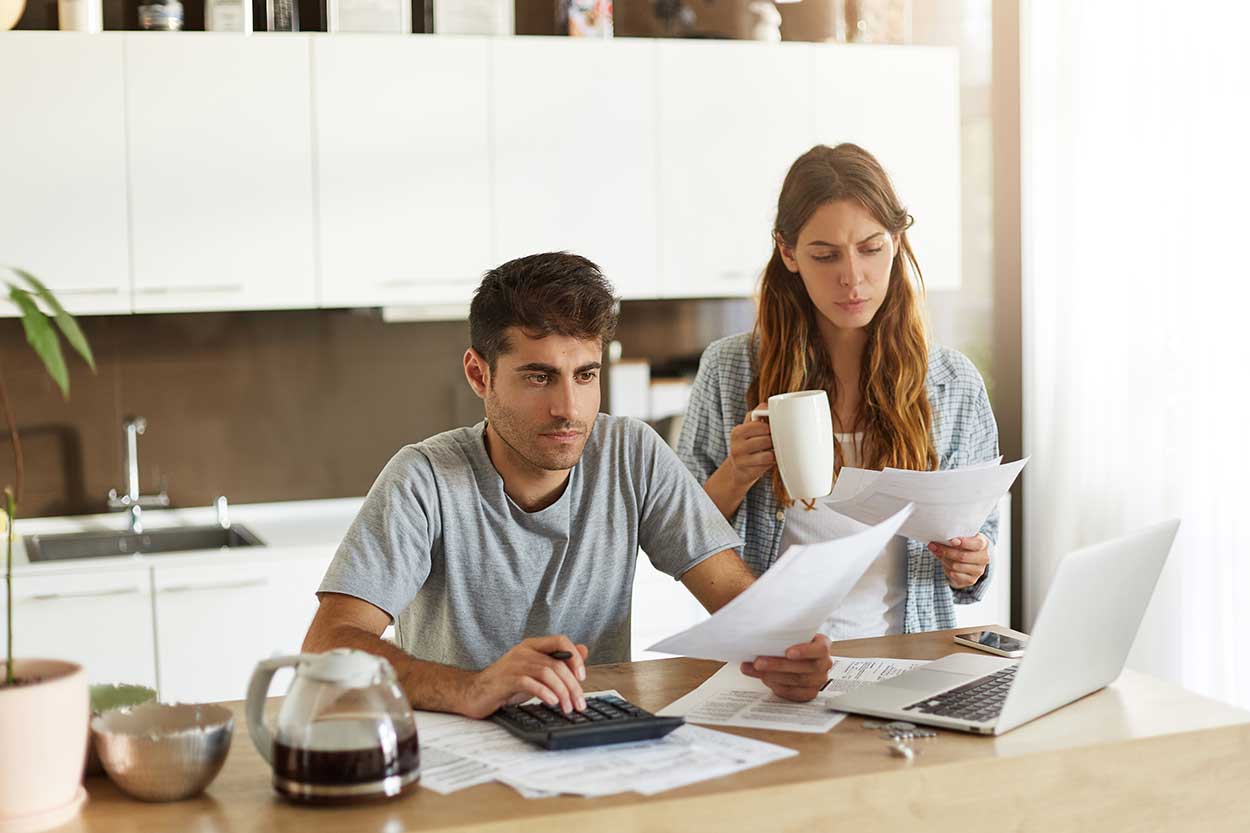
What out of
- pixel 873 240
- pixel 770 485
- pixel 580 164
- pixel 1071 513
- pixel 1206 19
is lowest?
pixel 1071 513

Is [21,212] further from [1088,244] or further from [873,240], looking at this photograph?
[1088,244]

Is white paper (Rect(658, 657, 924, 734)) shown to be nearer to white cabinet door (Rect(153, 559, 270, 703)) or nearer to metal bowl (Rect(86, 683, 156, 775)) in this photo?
metal bowl (Rect(86, 683, 156, 775))

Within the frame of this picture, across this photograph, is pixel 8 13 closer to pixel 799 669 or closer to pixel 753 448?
pixel 753 448

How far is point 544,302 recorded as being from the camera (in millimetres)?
1844

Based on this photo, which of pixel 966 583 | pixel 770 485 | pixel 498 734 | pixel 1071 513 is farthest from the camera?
pixel 1071 513

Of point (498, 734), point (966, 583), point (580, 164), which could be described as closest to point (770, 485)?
A: point (966, 583)

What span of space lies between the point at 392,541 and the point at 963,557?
876 mm

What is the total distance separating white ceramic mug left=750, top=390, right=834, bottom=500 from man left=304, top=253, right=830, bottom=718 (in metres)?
0.14

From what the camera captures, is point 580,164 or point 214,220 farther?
point 580,164

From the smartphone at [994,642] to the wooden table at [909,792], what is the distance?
20 centimetres

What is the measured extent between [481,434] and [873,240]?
2.37ft

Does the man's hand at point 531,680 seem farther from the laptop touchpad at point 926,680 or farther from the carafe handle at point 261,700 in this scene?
the laptop touchpad at point 926,680

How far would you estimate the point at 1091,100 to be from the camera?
3678 millimetres

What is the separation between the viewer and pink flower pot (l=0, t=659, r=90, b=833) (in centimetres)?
121
